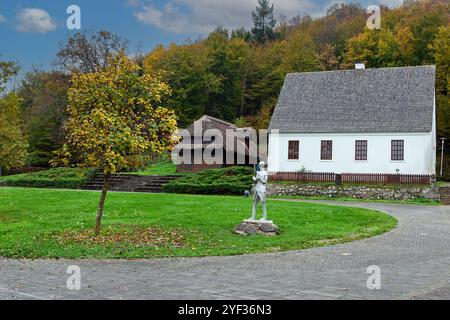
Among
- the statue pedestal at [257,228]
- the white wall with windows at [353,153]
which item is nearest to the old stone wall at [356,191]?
the white wall with windows at [353,153]

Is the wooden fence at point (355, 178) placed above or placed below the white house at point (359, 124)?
below

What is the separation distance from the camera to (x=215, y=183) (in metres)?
37.4

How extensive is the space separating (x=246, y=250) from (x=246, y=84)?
62.5 metres

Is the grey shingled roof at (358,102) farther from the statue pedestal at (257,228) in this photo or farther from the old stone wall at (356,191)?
the statue pedestal at (257,228)

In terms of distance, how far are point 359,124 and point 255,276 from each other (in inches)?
1219

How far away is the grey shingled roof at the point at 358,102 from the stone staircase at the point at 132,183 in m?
10.2

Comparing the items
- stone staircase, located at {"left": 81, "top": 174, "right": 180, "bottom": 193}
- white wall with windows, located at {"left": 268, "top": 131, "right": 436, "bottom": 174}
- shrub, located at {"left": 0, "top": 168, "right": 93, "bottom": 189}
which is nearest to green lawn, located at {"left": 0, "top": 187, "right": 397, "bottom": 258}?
stone staircase, located at {"left": 81, "top": 174, "right": 180, "bottom": 193}

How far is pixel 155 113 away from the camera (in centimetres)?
1642

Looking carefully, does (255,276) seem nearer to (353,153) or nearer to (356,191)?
(356,191)

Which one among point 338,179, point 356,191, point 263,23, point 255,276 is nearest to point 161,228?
point 255,276

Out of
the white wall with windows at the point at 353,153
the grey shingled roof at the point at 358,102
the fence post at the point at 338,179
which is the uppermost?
the grey shingled roof at the point at 358,102

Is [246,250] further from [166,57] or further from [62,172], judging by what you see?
[166,57]

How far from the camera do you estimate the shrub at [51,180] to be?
42781mm

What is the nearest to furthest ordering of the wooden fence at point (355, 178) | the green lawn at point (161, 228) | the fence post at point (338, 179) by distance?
1. the green lawn at point (161, 228)
2. the wooden fence at point (355, 178)
3. the fence post at point (338, 179)
